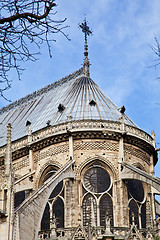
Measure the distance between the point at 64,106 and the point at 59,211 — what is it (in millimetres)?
6696

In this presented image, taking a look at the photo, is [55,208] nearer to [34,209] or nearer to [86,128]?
[34,209]

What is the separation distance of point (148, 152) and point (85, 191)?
4.74 m

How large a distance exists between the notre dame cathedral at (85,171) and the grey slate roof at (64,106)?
7 centimetres

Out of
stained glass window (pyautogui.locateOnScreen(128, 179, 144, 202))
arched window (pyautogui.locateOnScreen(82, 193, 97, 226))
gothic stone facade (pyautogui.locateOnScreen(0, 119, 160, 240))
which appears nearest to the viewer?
gothic stone facade (pyautogui.locateOnScreen(0, 119, 160, 240))

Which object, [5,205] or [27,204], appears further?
[27,204]

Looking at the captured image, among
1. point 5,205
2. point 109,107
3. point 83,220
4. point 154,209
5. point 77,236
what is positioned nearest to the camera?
point 5,205

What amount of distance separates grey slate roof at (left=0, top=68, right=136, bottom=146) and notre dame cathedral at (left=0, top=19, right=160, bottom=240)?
7 centimetres

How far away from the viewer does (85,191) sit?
28.7 m

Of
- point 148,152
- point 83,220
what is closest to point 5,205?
point 83,220

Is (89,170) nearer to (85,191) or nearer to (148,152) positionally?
(85,191)

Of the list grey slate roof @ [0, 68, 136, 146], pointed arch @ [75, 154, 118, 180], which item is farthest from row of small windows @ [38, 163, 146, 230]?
grey slate roof @ [0, 68, 136, 146]

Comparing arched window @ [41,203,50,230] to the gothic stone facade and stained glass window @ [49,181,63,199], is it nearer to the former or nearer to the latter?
the gothic stone facade

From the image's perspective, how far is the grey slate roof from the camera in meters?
31.4

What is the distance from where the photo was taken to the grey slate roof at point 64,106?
31.4 meters
